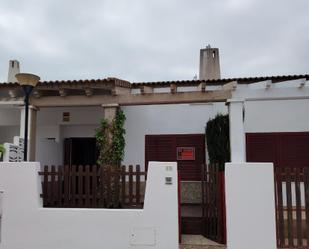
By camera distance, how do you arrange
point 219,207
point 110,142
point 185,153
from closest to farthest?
point 219,207
point 110,142
point 185,153

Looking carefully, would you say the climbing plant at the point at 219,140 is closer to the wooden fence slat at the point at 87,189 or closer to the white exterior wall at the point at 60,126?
the white exterior wall at the point at 60,126

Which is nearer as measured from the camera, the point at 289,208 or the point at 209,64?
the point at 289,208

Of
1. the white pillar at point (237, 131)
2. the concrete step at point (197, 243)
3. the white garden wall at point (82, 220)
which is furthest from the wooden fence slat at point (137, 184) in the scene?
the white pillar at point (237, 131)

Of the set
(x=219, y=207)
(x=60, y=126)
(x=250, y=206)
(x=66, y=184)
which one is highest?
(x=60, y=126)

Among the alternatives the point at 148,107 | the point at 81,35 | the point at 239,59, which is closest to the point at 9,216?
the point at 148,107

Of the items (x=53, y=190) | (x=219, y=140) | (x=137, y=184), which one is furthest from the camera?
(x=219, y=140)

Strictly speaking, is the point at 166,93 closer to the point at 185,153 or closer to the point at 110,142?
the point at 110,142

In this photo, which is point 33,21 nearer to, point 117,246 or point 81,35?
point 81,35

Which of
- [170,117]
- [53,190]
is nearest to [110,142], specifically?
[53,190]

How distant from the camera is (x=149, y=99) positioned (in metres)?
9.39

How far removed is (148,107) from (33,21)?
205 inches

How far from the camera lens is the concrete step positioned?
6.50m

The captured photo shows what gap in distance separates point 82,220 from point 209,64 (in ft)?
34.9

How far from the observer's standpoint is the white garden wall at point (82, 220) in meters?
6.22
